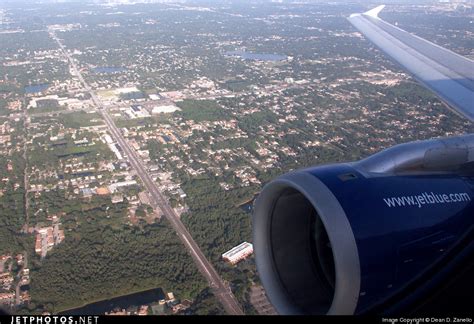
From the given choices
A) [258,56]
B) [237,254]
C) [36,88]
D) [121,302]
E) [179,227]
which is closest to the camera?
[121,302]

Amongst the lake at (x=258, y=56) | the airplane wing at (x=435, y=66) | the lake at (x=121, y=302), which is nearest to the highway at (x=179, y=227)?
the lake at (x=121, y=302)

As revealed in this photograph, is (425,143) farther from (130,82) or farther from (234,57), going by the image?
(234,57)

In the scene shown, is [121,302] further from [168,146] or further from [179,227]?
[168,146]

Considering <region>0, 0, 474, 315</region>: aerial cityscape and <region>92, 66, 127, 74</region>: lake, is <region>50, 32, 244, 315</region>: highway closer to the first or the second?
<region>0, 0, 474, 315</region>: aerial cityscape

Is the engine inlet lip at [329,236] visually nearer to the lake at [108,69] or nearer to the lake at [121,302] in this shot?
the lake at [121,302]

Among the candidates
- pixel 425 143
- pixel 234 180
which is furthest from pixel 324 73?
pixel 425 143

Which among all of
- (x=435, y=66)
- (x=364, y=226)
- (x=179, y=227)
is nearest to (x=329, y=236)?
(x=364, y=226)
